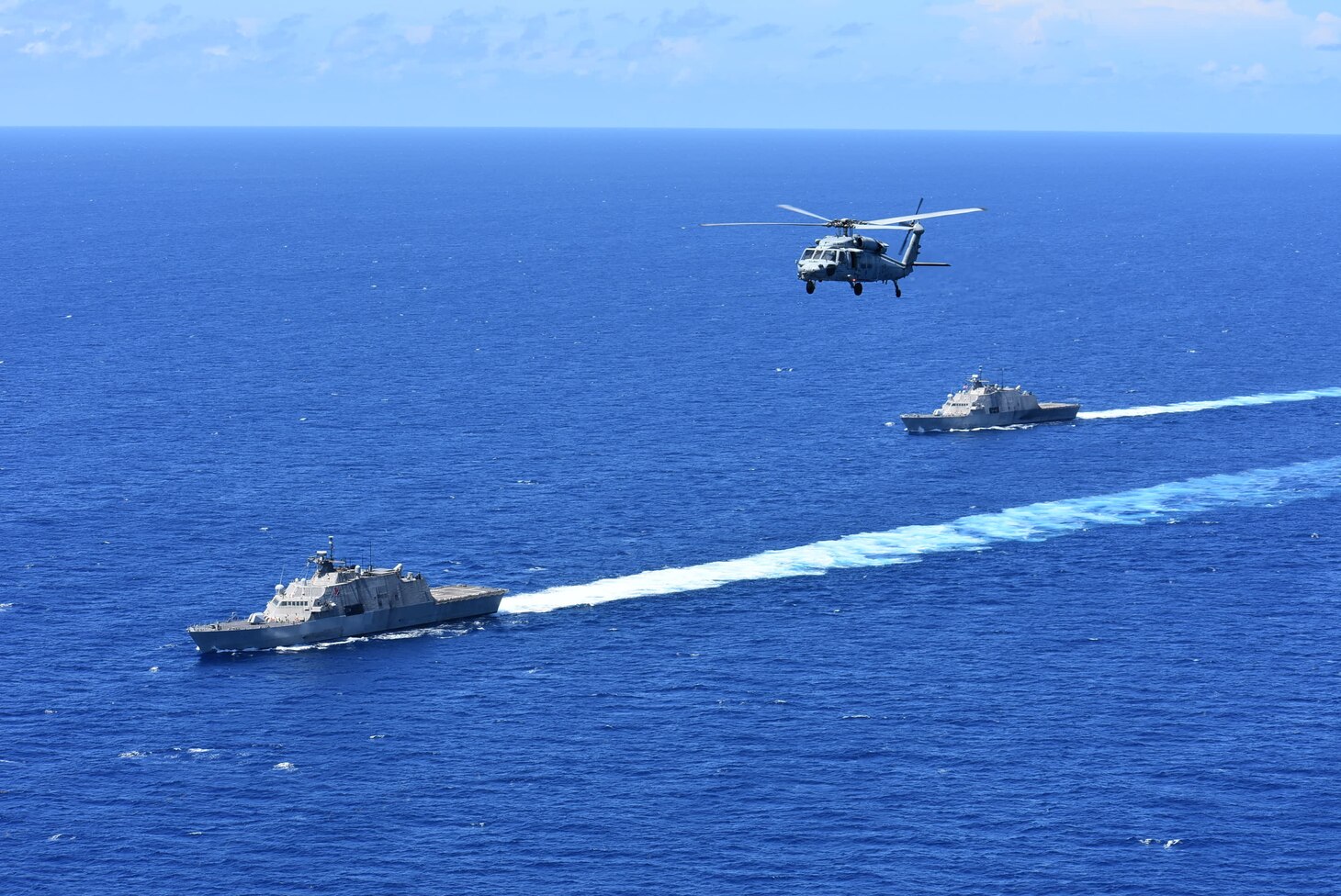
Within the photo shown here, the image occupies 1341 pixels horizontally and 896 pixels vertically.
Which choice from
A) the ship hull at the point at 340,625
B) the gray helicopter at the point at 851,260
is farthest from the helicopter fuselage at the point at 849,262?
the ship hull at the point at 340,625

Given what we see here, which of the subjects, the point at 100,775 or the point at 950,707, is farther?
the point at 950,707

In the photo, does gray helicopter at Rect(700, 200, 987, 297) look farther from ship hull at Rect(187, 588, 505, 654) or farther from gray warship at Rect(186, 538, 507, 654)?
gray warship at Rect(186, 538, 507, 654)

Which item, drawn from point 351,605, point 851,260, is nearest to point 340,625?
point 351,605

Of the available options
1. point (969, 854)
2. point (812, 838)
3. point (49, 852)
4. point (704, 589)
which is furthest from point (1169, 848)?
point (49, 852)

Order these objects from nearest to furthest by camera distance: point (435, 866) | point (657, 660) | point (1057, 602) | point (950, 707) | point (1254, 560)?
point (435, 866) < point (950, 707) < point (657, 660) < point (1057, 602) < point (1254, 560)

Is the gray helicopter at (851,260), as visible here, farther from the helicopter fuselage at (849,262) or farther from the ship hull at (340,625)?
the ship hull at (340,625)

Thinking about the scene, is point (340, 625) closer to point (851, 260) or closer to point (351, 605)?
point (351, 605)

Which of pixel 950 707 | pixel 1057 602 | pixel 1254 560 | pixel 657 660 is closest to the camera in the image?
pixel 950 707

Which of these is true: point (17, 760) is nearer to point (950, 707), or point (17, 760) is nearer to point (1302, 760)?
point (950, 707)

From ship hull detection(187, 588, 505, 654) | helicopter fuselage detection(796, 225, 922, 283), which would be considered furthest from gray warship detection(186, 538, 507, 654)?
helicopter fuselage detection(796, 225, 922, 283)
